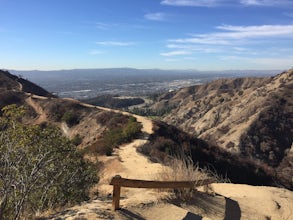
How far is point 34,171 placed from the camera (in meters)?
8.12

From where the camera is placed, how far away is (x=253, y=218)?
9.98 meters

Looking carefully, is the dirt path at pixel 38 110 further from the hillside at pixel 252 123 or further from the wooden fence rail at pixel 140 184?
the wooden fence rail at pixel 140 184

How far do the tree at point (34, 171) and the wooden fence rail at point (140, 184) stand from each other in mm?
1571

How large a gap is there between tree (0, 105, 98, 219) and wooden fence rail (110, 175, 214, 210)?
1.57 m

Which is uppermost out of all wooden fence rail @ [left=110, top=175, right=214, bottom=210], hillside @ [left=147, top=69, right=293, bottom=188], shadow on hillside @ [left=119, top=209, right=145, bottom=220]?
wooden fence rail @ [left=110, top=175, right=214, bottom=210]

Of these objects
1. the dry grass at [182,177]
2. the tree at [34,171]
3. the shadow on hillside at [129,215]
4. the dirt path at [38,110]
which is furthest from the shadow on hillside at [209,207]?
the dirt path at [38,110]

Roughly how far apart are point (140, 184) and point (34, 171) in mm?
2565

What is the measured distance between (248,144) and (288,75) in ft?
139

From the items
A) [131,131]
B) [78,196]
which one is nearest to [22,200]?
[78,196]

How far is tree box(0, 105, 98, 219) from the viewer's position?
789 centimetres

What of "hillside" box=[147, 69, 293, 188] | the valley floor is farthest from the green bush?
the valley floor

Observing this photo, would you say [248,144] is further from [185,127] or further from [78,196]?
[78,196]

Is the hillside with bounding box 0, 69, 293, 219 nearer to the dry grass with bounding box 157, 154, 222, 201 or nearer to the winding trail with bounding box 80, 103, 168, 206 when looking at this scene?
the winding trail with bounding box 80, 103, 168, 206

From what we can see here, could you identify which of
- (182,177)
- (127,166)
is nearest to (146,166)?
(127,166)
